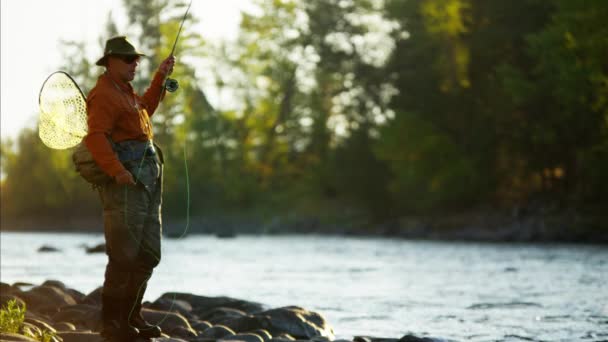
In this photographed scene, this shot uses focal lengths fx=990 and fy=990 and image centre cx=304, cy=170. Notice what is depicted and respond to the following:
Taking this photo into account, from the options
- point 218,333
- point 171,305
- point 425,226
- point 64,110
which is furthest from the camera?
point 425,226

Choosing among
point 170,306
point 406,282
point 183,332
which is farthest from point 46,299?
point 406,282

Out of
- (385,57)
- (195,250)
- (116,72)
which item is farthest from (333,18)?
(116,72)

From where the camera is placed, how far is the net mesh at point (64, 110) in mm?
6582

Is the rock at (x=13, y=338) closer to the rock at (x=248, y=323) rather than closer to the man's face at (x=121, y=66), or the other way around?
the man's face at (x=121, y=66)

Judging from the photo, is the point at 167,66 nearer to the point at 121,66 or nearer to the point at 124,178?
the point at 121,66

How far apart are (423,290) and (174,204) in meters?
36.5

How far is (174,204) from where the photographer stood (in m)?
51.2

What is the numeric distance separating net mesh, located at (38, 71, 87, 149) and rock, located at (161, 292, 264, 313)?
17.2 ft

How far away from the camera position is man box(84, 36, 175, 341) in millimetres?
6109

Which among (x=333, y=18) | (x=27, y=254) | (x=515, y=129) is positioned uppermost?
(x=333, y=18)

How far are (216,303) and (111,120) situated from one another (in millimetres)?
6093

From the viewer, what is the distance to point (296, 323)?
9477 millimetres

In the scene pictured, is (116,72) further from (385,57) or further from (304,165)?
(304,165)

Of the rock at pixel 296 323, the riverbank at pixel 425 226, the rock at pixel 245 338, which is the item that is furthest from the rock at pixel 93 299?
the riverbank at pixel 425 226
